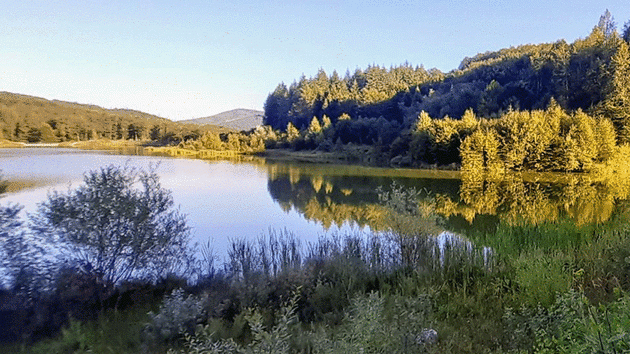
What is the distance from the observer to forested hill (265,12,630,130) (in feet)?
125

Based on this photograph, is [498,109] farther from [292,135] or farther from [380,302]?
[380,302]

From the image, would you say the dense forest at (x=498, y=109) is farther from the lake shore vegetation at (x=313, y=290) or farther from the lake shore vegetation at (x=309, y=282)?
the lake shore vegetation at (x=313, y=290)

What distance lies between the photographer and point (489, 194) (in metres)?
18.5

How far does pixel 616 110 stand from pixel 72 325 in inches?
1399

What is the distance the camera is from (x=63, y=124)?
1628 inches

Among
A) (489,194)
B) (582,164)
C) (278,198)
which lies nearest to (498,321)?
(278,198)

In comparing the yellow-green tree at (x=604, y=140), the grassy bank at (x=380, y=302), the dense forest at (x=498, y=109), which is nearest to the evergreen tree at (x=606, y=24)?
the dense forest at (x=498, y=109)

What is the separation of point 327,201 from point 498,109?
36.8 meters

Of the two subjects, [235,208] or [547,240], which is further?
[235,208]

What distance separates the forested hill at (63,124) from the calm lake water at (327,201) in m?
10.9

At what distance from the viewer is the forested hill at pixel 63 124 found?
26047 mm

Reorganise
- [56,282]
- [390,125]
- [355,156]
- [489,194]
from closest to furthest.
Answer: [56,282], [489,194], [355,156], [390,125]

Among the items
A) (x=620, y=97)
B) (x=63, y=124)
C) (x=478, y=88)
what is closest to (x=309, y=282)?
(x=620, y=97)

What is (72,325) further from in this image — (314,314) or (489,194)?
(489,194)
